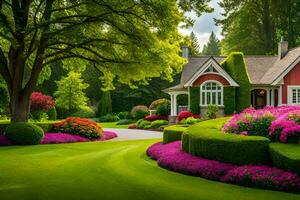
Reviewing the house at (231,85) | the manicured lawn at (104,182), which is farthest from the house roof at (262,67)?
the manicured lawn at (104,182)

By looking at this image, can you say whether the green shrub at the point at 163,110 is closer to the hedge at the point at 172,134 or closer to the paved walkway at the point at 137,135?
the paved walkway at the point at 137,135

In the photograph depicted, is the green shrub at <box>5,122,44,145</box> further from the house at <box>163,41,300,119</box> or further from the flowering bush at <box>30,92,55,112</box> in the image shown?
the house at <box>163,41,300,119</box>

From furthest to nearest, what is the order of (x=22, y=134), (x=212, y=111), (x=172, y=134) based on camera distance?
(x=212, y=111) → (x=22, y=134) → (x=172, y=134)

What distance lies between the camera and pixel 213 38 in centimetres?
13288

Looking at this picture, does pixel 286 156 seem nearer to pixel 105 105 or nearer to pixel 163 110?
pixel 163 110

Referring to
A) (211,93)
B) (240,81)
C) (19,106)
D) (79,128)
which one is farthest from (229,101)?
(19,106)

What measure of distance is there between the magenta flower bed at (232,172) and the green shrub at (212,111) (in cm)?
1812

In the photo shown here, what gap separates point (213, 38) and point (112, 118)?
89588 mm

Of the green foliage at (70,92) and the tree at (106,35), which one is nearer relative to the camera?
the tree at (106,35)

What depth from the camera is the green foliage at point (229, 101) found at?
32.9 m

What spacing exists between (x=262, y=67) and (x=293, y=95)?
18.0ft

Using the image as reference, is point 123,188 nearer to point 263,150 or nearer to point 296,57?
point 263,150

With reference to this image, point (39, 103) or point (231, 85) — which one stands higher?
point (231, 85)

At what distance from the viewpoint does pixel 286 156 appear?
9117 mm
